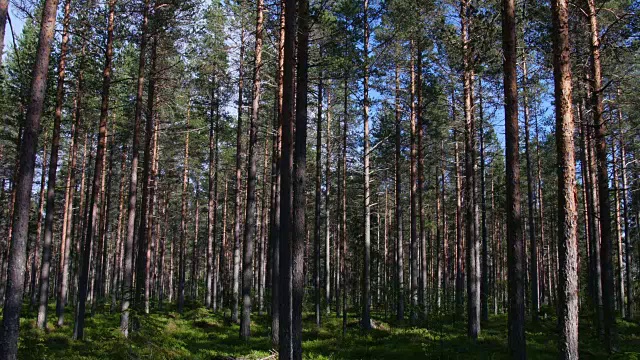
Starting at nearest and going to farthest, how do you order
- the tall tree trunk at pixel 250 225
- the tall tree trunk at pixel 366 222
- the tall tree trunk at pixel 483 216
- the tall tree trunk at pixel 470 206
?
the tall tree trunk at pixel 470 206
the tall tree trunk at pixel 250 225
the tall tree trunk at pixel 366 222
the tall tree trunk at pixel 483 216

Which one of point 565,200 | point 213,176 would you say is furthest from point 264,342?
point 213,176

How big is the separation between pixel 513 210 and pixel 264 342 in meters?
10.2

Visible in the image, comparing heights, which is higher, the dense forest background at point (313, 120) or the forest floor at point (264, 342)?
the dense forest background at point (313, 120)

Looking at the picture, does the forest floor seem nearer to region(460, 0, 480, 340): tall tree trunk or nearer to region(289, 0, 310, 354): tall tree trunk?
region(460, 0, 480, 340): tall tree trunk

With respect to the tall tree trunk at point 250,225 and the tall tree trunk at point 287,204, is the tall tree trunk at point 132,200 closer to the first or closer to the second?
the tall tree trunk at point 250,225

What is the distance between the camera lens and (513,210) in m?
9.62

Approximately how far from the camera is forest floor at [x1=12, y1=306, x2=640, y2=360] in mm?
12188

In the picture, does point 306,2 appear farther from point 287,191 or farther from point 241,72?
point 241,72

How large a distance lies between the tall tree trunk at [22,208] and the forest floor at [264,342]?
249cm

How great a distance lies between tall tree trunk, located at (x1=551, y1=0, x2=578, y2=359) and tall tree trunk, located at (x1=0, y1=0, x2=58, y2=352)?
1020 centimetres

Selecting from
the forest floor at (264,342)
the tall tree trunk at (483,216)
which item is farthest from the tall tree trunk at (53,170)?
the tall tree trunk at (483,216)

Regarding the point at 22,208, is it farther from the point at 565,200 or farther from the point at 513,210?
the point at 565,200

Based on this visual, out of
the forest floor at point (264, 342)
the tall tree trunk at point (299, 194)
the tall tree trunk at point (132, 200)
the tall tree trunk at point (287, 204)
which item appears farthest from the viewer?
the tall tree trunk at point (132, 200)

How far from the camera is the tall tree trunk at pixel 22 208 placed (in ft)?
28.6
